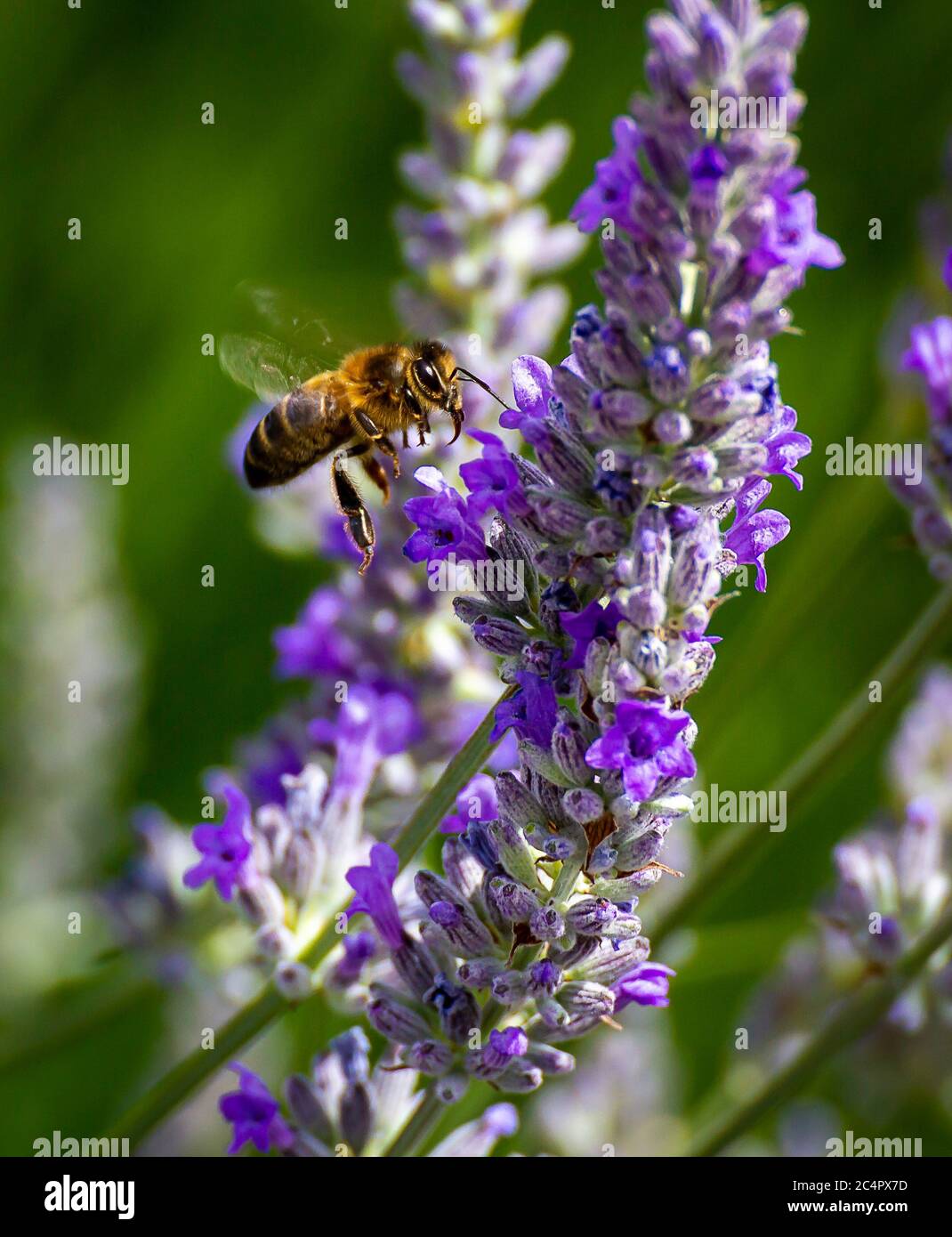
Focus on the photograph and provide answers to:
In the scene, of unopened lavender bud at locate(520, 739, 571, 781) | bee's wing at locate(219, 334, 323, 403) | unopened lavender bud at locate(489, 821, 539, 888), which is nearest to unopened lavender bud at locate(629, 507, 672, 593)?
unopened lavender bud at locate(520, 739, 571, 781)

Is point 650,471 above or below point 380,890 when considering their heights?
above

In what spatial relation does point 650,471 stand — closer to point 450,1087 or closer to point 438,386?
point 450,1087

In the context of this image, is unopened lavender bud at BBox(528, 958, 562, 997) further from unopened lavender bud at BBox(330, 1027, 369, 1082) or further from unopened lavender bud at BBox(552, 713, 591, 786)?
unopened lavender bud at BBox(330, 1027, 369, 1082)

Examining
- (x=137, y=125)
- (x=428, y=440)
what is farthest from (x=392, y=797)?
(x=137, y=125)

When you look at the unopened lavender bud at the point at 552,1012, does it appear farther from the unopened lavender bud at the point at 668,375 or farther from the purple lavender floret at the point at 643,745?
the unopened lavender bud at the point at 668,375

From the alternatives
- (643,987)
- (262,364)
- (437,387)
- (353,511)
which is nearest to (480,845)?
(643,987)

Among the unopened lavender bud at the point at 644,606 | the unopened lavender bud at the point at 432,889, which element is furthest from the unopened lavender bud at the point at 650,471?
the unopened lavender bud at the point at 432,889
